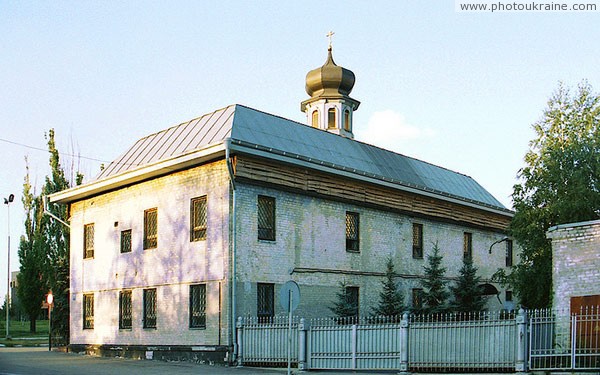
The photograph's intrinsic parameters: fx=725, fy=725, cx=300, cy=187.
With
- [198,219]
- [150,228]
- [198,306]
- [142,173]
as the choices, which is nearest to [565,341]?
[198,306]

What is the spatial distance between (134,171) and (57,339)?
37.6 ft

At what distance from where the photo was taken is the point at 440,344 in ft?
62.0

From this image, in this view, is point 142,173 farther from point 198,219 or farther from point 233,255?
point 233,255

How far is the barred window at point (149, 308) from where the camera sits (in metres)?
26.1

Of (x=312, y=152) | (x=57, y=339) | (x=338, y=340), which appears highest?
(x=312, y=152)

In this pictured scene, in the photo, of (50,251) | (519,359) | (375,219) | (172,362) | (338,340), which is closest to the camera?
(519,359)

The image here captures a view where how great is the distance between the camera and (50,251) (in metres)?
49.7

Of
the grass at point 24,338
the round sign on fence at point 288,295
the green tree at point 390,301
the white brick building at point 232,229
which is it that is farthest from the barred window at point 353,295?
the grass at point 24,338

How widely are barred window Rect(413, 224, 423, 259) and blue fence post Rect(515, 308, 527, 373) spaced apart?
13754 millimetres

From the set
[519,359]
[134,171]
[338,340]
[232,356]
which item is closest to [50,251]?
[134,171]

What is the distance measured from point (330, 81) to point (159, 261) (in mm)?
17415

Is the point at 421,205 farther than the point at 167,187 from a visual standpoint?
Yes

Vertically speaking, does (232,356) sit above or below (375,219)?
below

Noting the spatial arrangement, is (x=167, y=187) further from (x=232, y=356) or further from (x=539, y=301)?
(x=539, y=301)
